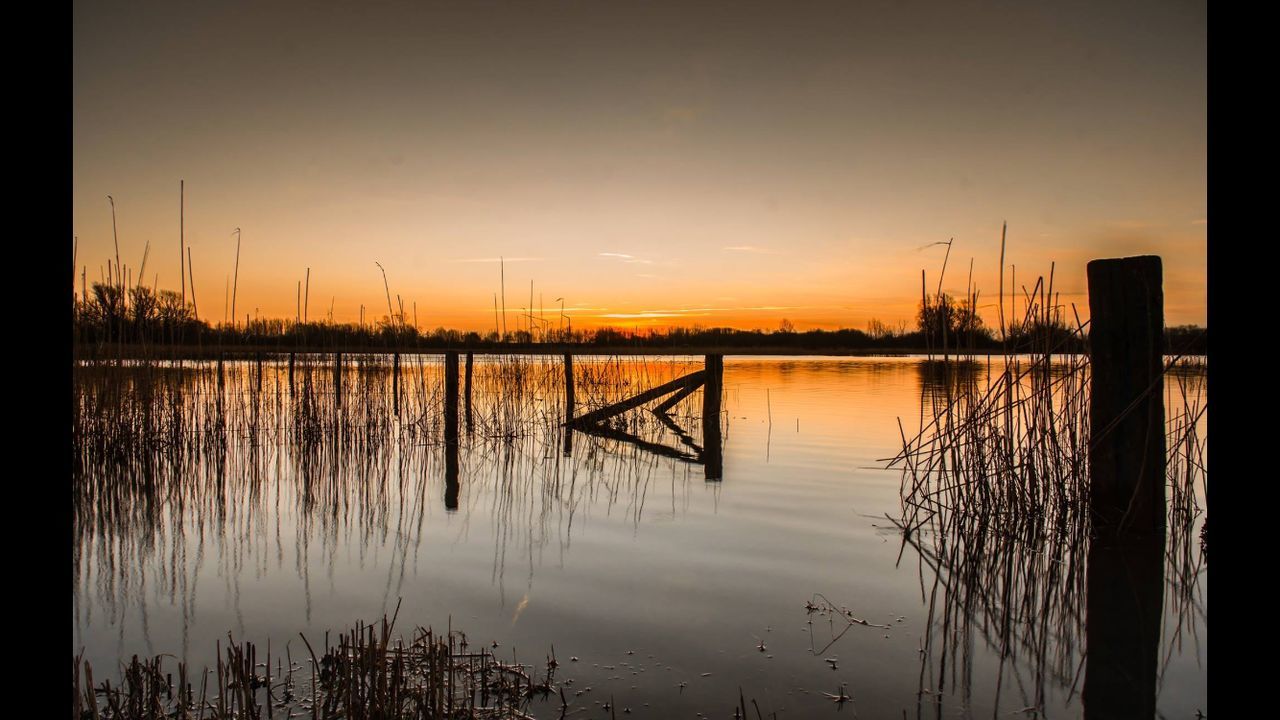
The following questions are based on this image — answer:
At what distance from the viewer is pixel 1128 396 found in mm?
4137

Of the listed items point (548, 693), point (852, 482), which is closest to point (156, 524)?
point (548, 693)

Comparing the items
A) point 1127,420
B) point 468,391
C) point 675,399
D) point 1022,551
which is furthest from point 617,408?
point 1127,420

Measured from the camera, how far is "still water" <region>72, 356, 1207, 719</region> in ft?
8.77

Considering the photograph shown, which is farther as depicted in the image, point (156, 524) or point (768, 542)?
point (156, 524)

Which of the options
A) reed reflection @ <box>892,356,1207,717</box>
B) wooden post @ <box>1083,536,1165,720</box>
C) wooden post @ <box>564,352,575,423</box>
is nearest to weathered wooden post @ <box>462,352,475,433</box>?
wooden post @ <box>564,352,575,423</box>

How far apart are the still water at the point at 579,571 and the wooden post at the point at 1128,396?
1.95 feet

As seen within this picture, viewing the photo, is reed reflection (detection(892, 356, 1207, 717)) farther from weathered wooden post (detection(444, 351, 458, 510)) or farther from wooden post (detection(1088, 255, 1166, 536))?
weathered wooden post (detection(444, 351, 458, 510))

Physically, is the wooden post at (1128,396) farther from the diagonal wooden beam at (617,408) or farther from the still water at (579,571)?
the diagonal wooden beam at (617,408)

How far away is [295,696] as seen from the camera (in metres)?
2.48

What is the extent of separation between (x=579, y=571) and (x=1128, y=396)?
139 inches

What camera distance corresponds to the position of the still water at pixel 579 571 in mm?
2672
